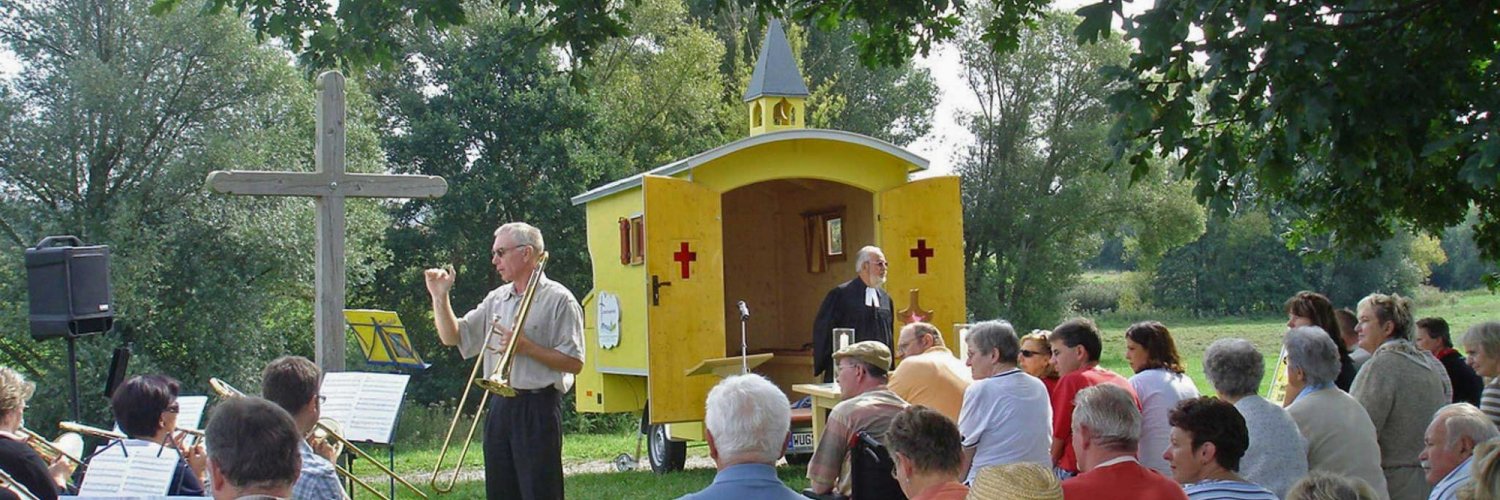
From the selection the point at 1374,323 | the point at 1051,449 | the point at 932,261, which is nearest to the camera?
the point at 1051,449

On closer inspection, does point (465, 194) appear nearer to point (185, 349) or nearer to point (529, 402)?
point (185, 349)

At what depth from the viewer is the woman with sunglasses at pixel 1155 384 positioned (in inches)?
208

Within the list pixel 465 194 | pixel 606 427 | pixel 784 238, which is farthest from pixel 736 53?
pixel 784 238

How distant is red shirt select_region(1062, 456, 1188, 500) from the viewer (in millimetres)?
3793

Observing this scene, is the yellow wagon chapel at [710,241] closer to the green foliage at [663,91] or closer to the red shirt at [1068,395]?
the red shirt at [1068,395]

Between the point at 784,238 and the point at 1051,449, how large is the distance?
856 centimetres

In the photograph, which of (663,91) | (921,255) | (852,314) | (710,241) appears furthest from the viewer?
(663,91)

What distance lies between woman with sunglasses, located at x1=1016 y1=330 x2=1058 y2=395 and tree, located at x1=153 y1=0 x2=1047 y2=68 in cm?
275

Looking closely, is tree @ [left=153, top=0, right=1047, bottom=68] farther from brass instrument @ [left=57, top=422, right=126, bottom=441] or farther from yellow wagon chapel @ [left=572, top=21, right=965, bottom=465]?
brass instrument @ [left=57, top=422, right=126, bottom=441]

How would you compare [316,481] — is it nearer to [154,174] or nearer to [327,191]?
[327,191]

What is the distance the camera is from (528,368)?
5.91 m

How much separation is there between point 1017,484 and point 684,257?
7321 mm

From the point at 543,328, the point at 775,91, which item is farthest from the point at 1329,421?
the point at 775,91

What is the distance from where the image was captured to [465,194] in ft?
87.1
